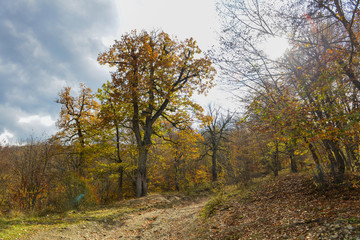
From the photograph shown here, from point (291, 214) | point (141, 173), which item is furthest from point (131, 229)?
point (141, 173)

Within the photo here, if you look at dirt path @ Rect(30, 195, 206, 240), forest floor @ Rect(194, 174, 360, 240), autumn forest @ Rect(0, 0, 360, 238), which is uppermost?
autumn forest @ Rect(0, 0, 360, 238)

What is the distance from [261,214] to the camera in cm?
661

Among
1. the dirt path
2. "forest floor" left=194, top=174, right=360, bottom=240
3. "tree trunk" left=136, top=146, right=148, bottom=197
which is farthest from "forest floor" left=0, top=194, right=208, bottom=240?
"tree trunk" left=136, top=146, right=148, bottom=197

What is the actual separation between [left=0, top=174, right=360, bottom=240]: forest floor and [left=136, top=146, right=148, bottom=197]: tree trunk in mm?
4145

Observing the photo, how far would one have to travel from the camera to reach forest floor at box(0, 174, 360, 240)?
15.1 ft

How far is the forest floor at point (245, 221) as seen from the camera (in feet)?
15.1

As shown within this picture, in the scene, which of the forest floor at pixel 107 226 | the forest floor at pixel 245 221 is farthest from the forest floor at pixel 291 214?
the forest floor at pixel 107 226

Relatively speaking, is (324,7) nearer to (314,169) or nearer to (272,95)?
(272,95)

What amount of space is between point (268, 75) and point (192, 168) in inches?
687

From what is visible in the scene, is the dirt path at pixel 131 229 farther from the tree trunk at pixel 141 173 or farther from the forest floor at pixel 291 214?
the tree trunk at pixel 141 173

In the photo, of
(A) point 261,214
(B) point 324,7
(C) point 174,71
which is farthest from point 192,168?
(B) point 324,7

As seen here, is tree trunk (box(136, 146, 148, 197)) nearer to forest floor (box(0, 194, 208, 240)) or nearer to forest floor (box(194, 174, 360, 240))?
forest floor (box(0, 194, 208, 240))

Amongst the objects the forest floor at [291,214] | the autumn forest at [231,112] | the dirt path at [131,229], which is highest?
the autumn forest at [231,112]

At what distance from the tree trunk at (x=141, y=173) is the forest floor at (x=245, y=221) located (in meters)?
4.14
